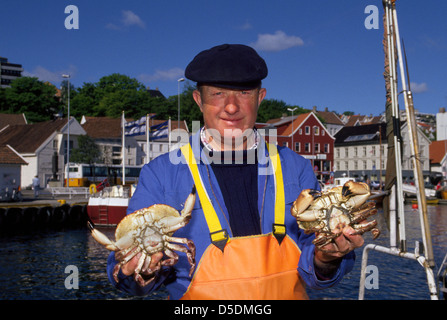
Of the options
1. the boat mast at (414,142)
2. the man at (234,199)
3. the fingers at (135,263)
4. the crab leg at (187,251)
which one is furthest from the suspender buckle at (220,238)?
the boat mast at (414,142)

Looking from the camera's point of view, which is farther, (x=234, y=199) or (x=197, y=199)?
(x=234, y=199)

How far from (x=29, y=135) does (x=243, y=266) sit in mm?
65988

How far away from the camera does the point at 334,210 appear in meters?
2.45

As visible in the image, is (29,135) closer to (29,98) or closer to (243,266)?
(29,98)

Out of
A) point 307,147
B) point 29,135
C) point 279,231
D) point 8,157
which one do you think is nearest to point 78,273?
point 279,231

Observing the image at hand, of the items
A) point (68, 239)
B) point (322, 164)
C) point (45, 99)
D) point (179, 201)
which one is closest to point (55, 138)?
point (45, 99)

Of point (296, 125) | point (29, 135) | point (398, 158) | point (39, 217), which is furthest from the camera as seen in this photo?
point (296, 125)

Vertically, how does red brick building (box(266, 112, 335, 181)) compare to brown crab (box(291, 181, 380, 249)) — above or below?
above

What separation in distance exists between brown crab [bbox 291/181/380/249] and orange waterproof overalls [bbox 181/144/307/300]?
1.19ft

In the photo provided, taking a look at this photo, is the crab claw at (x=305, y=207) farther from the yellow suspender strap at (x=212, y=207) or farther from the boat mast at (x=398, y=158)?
the boat mast at (x=398, y=158)

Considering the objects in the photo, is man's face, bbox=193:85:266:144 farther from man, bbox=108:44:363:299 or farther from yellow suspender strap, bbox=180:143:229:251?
yellow suspender strap, bbox=180:143:229:251

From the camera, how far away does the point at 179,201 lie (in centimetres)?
287

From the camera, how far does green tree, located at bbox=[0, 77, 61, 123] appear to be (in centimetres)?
8081

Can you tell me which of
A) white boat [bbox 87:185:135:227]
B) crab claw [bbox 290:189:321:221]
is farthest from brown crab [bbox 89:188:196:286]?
white boat [bbox 87:185:135:227]
